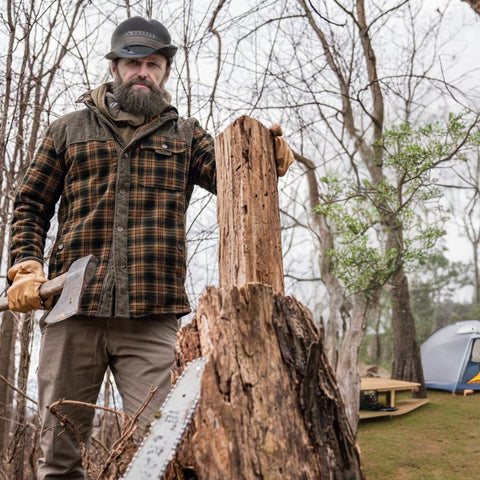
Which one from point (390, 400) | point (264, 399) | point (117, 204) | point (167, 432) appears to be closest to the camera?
point (167, 432)

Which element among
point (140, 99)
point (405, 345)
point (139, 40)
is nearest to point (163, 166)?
point (140, 99)

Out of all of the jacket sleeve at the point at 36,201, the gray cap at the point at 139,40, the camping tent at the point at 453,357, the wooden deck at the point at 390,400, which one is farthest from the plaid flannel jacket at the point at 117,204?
the camping tent at the point at 453,357

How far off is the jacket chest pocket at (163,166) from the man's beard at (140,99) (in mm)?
160

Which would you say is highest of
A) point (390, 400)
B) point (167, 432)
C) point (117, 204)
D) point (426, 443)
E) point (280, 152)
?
point (280, 152)

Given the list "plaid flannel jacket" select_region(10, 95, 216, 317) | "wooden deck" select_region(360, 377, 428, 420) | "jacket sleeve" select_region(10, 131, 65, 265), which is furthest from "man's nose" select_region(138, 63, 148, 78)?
"wooden deck" select_region(360, 377, 428, 420)

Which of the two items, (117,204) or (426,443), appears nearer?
(117,204)

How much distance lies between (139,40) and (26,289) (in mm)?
1174

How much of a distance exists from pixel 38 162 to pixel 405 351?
307 inches

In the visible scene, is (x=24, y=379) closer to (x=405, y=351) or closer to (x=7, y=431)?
(x=7, y=431)

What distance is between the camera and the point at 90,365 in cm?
203

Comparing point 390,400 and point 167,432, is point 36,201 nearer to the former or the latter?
point 167,432

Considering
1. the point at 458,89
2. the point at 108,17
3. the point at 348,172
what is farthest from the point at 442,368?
the point at 108,17

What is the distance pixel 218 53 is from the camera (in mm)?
4453

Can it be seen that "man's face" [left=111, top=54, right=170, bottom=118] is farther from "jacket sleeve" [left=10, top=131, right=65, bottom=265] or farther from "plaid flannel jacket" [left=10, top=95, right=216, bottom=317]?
"jacket sleeve" [left=10, top=131, right=65, bottom=265]
